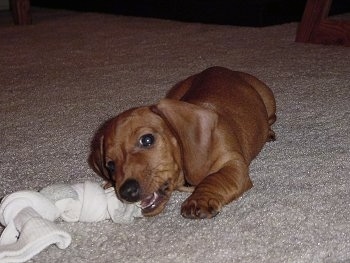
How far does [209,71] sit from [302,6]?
7.66 feet

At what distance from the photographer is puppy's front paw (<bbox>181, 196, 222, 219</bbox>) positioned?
1.34m

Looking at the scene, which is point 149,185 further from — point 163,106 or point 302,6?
point 302,6

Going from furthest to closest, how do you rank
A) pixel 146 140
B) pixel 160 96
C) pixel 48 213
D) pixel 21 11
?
pixel 21 11
pixel 160 96
pixel 146 140
pixel 48 213

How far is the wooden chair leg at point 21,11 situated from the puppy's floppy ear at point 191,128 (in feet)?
11.2

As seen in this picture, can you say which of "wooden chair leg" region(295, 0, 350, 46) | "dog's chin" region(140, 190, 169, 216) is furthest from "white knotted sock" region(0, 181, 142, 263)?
"wooden chair leg" region(295, 0, 350, 46)

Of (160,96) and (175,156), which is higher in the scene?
(175,156)

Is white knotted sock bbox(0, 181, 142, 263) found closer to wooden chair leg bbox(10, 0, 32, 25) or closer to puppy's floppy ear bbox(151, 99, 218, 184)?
puppy's floppy ear bbox(151, 99, 218, 184)

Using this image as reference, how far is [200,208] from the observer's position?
135cm

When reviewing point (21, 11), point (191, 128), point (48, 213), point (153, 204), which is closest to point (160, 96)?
point (191, 128)

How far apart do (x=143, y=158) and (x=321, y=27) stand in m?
2.09

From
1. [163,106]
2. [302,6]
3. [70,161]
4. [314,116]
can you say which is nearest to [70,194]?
[163,106]

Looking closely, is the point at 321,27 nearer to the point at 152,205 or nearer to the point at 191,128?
the point at 191,128

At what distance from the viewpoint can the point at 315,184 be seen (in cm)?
151

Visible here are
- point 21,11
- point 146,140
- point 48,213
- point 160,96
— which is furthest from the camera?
point 21,11
